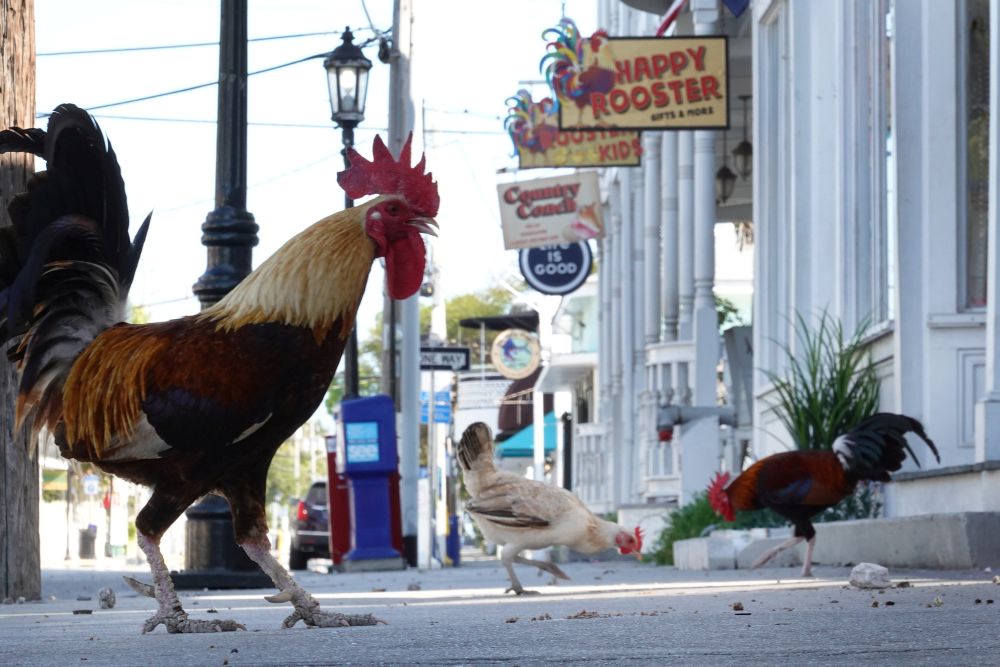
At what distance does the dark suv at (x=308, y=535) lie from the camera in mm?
30500

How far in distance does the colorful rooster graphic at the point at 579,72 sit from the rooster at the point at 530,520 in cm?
609

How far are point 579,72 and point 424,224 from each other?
9.86 m

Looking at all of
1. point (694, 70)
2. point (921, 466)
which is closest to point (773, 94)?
point (694, 70)

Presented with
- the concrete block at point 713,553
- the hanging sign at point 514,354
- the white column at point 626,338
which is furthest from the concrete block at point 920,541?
the hanging sign at point 514,354

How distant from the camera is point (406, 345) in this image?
76.1ft

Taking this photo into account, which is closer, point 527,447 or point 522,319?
point 527,447

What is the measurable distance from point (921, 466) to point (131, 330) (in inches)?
251

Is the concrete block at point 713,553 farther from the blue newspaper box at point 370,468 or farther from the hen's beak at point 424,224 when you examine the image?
the hen's beak at point 424,224

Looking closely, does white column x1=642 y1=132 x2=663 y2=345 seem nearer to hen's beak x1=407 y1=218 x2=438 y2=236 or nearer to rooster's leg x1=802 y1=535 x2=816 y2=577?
rooster's leg x1=802 y1=535 x2=816 y2=577

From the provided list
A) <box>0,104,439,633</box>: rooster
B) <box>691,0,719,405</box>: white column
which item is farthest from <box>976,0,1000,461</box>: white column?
<box>691,0,719,405</box>: white column

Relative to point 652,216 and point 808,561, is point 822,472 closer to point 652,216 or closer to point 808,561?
point 808,561

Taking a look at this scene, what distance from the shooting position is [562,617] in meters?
6.50

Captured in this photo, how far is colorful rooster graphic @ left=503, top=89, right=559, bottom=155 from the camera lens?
19672 millimetres

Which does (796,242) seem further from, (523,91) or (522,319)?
(522,319)
